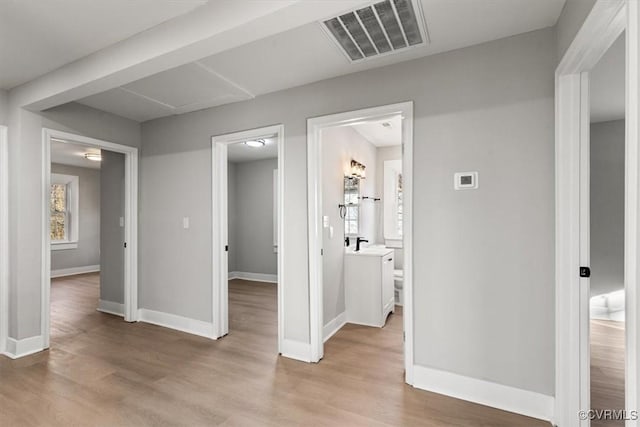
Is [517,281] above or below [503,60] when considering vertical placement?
below

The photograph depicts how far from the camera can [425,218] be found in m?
2.33

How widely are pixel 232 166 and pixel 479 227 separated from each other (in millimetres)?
5563

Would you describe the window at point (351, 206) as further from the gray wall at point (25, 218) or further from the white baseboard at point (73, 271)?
the white baseboard at point (73, 271)

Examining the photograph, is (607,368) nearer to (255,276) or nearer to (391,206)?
(391,206)

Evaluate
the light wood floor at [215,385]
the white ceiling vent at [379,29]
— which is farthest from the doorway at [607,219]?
the white ceiling vent at [379,29]

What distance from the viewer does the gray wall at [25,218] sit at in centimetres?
289

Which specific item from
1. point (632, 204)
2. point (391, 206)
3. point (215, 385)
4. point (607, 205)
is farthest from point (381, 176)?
point (632, 204)

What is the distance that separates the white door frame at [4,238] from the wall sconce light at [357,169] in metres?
3.53

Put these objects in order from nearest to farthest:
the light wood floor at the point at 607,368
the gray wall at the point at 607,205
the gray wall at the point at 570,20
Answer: the gray wall at the point at 570,20
the light wood floor at the point at 607,368
the gray wall at the point at 607,205

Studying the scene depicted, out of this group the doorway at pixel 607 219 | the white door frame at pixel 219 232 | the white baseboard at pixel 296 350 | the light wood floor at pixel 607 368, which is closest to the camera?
the light wood floor at pixel 607 368

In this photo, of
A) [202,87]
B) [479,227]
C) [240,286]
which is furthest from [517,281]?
[240,286]

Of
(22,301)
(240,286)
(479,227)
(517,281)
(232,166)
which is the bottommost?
(240,286)

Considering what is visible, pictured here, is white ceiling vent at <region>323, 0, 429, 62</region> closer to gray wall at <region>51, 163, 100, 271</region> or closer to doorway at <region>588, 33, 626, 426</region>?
doorway at <region>588, 33, 626, 426</region>

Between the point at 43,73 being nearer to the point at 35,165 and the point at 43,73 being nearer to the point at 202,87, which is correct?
the point at 35,165
